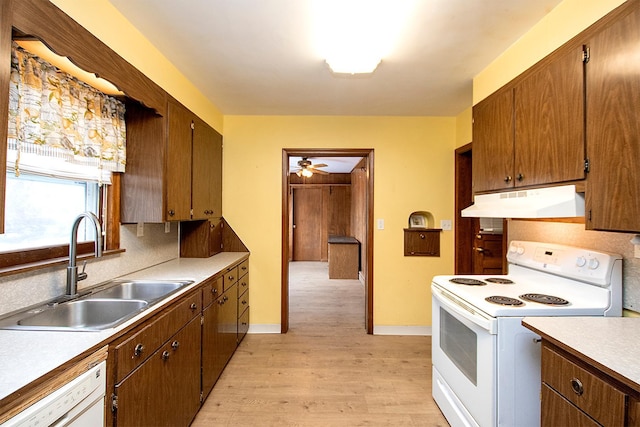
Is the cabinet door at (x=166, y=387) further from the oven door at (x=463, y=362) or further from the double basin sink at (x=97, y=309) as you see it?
the oven door at (x=463, y=362)

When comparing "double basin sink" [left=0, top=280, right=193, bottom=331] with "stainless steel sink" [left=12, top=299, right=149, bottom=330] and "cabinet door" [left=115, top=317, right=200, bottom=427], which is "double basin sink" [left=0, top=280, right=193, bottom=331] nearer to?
"stainless steel sink" [left=12, top=299, right=149, bottom=330]

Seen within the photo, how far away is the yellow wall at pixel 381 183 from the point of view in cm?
321

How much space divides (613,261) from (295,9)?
6.65 feet

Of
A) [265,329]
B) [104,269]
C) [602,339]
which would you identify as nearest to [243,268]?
[265,329]

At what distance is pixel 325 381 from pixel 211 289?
3.84 feet

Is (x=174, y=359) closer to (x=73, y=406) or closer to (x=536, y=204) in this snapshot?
(x=73, y=406)

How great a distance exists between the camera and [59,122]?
56.7 inches

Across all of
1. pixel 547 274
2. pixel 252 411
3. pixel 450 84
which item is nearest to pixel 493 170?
pixel 547 274

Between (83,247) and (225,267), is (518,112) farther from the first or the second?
(83,247)

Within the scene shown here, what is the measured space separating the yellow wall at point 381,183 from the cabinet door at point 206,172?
8.4 inches

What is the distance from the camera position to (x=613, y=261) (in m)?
1.37

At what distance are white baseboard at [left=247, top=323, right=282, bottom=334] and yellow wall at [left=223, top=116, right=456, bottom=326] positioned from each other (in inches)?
2.0

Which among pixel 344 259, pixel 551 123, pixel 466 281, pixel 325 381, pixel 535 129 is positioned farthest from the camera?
pixel 344 259

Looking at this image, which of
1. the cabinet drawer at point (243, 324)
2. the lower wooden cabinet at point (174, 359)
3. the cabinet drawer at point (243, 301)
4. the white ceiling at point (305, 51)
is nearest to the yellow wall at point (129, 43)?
the white ceiling at point (305, 51)
